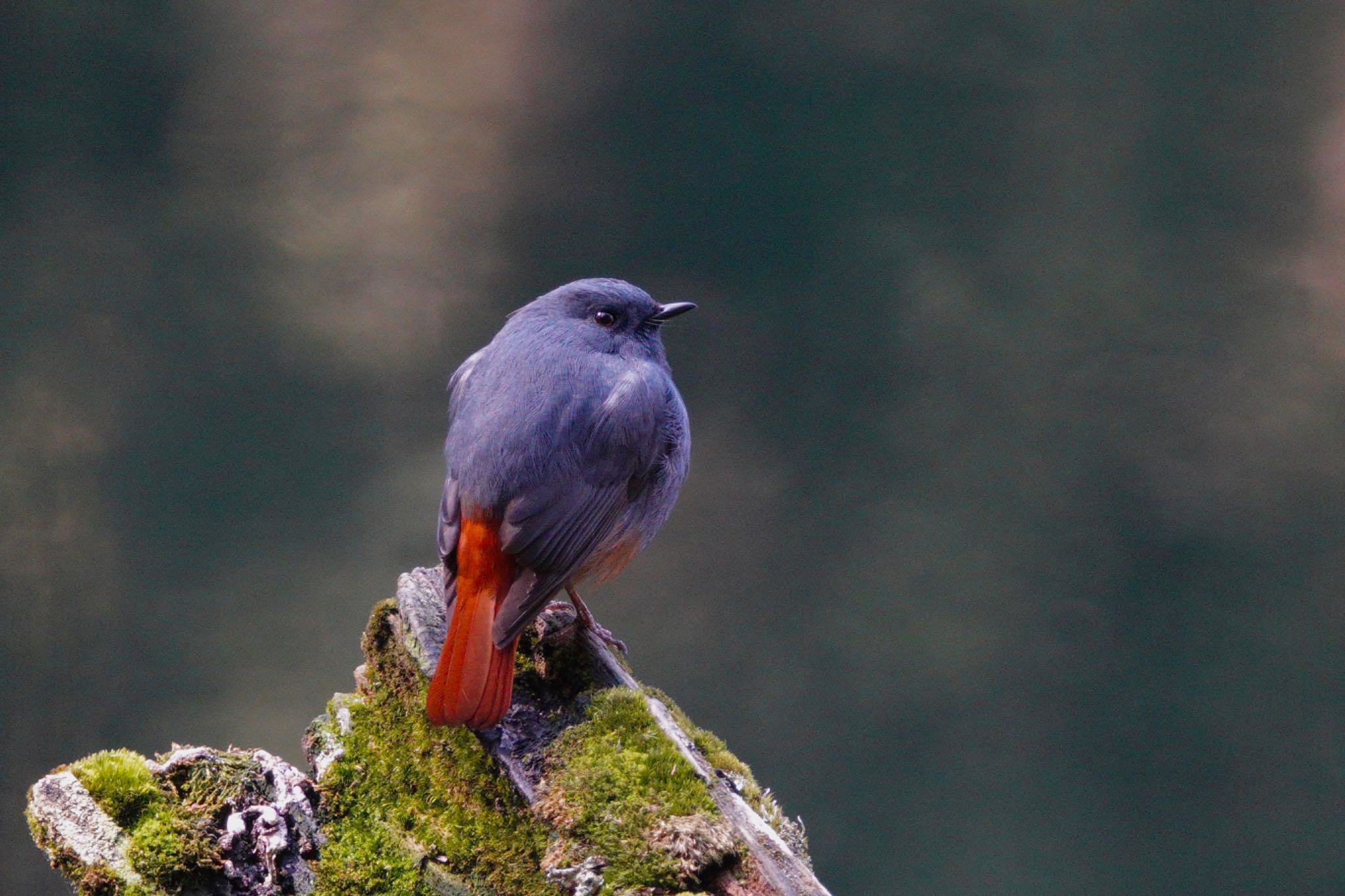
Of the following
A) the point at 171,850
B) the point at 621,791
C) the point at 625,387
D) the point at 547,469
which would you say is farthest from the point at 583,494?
the point at 171,850

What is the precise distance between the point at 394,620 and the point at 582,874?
1.13 metres

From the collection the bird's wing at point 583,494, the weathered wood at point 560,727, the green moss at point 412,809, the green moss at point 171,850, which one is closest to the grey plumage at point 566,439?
the bird's wing at point 583,494

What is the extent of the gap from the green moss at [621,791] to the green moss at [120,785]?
3.20 feet

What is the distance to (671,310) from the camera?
371 cm

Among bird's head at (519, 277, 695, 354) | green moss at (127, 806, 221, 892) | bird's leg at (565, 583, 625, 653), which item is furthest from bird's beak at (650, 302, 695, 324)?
green moss at (127, 806, 221, 892)

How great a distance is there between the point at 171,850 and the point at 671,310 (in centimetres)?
208

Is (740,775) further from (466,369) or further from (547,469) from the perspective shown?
(466,369)

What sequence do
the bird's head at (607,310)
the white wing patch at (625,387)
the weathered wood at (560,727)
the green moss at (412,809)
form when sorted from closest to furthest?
1. the weathered wood at (560,727)
2. the green moss at (412,809)
3. the white wing patch at (625,387)
4. the bird's head at (607,310)

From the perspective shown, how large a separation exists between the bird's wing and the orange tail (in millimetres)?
37

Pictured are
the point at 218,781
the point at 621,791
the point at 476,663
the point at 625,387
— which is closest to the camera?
the point at 621,791

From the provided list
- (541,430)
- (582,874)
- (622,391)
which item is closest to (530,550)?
(541,430)

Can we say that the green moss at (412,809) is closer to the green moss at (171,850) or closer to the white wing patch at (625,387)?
the green moss at (171,850)

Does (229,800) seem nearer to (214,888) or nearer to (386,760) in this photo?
(214,888)

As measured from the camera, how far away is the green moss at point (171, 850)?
9.06 ft
